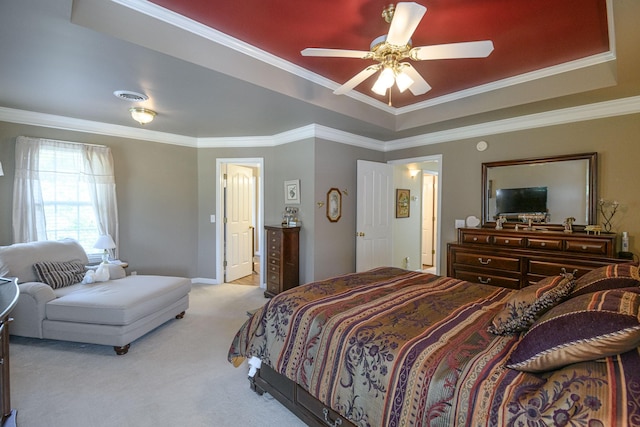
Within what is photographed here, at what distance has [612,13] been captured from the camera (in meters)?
1.83

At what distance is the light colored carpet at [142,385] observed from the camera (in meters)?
1.93

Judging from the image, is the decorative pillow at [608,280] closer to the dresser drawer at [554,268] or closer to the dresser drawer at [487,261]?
the dresser drawer at [554,268]

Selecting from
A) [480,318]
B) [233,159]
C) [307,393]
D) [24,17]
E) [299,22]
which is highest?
[299,22]

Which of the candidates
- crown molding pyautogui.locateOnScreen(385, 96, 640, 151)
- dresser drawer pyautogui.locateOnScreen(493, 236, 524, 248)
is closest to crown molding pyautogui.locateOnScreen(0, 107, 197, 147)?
crown molding pyautogui.locateOnScreen(385, 96, 640, 151)

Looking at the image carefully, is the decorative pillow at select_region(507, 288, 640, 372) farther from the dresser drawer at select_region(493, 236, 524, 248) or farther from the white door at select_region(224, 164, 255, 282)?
the white door at select_region(224, 164, 255, 282)

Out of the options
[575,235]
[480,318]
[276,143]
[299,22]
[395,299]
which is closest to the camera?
[480,318]

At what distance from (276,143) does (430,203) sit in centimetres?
406

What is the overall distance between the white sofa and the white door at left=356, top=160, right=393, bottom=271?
2.84 meters

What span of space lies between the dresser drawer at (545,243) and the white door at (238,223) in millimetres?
4365

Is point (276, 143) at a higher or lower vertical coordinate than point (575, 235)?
higher

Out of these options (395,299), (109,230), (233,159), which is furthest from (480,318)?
(109,230)

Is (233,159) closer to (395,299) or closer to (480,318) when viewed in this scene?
(395,299)

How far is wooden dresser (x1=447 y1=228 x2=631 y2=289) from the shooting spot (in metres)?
2.90

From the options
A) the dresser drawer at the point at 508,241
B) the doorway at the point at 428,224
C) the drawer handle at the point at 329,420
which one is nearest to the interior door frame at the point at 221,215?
the dresser drawer at the point at 508,241
